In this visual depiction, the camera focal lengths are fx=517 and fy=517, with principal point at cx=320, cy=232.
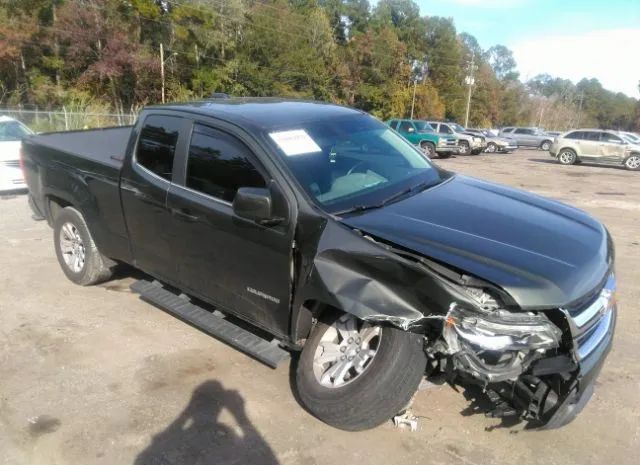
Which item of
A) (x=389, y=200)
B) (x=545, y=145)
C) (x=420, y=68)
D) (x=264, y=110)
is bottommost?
(x=545, y=145)

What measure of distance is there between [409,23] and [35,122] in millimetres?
71443

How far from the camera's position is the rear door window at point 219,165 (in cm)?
344

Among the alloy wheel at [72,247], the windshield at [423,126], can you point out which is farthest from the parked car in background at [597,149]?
the alloy wheel at [72,247]

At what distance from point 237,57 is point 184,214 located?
46.6 m

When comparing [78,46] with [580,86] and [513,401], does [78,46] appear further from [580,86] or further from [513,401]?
[580,86]

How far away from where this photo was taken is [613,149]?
22797mm

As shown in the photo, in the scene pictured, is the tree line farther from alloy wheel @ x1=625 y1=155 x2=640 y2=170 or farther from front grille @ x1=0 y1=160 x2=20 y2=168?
alloy wheel @ x1=625 y1=155 x2=640 y2=170

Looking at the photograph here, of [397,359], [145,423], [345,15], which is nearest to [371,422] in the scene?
[397,359]

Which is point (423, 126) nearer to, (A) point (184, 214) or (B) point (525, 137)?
(B) point (525, 137)

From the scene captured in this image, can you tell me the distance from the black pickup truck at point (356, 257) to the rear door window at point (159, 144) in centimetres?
2

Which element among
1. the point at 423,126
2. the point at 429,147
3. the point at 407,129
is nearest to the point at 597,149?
the point at 429,147

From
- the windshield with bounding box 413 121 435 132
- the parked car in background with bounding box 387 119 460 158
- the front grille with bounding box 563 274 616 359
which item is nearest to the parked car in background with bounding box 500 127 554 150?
the parked car in background with bounding box 387 119 460 158

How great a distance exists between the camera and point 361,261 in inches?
109

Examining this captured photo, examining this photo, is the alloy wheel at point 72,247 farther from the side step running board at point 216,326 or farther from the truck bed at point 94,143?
the side step running board at point 216,326
